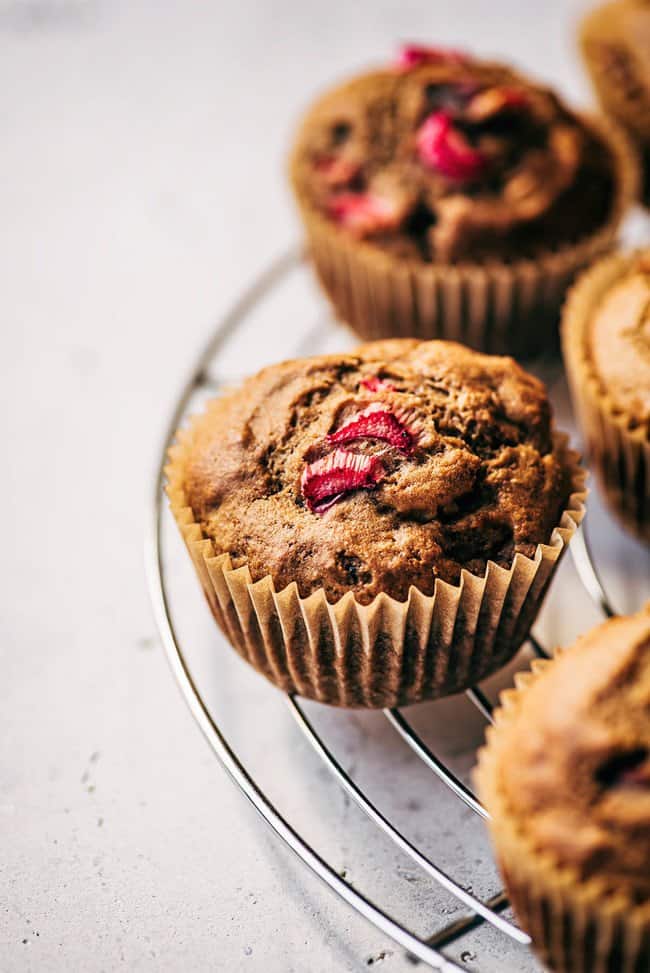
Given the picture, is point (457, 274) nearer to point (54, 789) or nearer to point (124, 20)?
point (54, 789)

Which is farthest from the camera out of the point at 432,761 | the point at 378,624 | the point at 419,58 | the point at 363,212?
the point at 419,58

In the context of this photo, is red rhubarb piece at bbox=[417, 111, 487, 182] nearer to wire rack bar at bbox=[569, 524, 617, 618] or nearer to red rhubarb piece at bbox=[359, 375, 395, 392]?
red rhubarb piece at bbox=[359, 375, 395, 392]

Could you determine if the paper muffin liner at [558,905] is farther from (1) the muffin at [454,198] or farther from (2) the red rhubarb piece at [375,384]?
(1) the muffin at [454,198]

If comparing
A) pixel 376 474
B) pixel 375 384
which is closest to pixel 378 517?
pixel 376 474

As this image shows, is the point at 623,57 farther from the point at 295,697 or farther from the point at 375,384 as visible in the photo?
the point at 295,697

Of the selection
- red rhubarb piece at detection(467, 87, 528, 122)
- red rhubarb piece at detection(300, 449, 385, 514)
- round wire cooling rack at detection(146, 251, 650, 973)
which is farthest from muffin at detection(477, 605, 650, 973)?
red rhubarb piece at detection(467, 87, 528, 122)

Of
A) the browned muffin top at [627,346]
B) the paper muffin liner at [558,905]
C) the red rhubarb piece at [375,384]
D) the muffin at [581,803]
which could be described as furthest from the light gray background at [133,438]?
the browned muffin top at [627,346]
